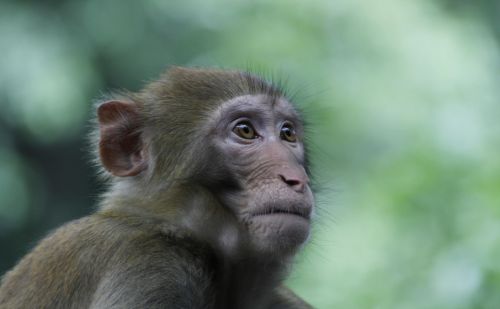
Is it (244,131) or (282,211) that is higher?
(244,131)

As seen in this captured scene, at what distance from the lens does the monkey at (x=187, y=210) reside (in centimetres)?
535

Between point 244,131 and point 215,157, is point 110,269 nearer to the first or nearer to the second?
point 215,157

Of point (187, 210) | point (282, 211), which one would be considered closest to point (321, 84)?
point (187, 210)

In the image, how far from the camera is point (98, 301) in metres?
5.25

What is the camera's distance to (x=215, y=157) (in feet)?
18.7

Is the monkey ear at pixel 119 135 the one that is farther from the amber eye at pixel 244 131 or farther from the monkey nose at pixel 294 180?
the monkey nose at pixel 294 180

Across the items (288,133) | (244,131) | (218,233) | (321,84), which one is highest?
(321,84)

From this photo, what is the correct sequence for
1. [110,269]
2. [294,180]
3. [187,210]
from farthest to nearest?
1. [187,210]
2. [294,180]
3. [110,269]

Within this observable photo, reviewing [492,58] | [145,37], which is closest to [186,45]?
[145,37]

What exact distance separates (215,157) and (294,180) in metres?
0.48

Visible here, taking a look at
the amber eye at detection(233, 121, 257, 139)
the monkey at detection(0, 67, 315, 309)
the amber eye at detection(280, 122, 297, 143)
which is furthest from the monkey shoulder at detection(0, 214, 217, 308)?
the amber eye at detection(280, 122, 297, 143)

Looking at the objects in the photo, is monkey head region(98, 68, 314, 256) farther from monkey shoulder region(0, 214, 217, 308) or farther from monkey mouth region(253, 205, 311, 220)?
monkey shoulder region(0, 214, 217, 308)

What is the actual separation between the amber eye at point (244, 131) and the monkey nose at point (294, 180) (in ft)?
1.35

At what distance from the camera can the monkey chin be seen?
17.5ft
